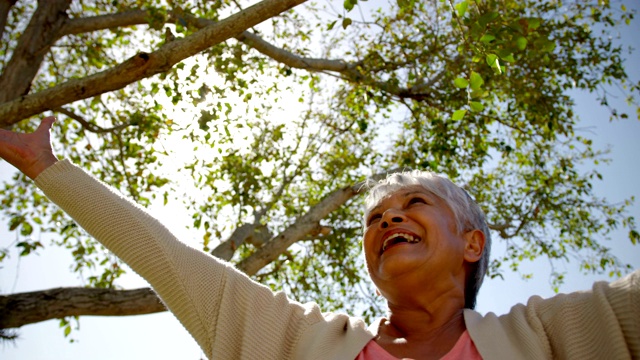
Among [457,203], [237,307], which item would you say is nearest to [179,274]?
[237,307]

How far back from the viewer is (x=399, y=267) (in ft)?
7.23

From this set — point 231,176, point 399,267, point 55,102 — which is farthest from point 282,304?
point 231,176

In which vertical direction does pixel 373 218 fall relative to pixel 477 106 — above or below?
below

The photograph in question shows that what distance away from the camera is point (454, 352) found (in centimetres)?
192

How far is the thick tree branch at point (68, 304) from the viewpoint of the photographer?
4344 millimetres

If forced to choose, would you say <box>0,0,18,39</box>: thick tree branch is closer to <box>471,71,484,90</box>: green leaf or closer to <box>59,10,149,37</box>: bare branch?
<box>59,10,149,37</box>: bare branch

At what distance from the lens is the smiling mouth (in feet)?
7.65

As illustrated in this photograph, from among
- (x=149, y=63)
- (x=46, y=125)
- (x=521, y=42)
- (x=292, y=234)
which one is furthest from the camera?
(x=292, y=234)

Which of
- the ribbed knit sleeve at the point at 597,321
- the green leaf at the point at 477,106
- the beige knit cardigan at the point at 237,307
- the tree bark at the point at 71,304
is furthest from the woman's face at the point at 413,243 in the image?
the tree bark at the point at 71,304

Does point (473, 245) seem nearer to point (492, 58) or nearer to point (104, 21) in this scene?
point (492, 58)

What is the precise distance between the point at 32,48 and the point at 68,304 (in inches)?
125

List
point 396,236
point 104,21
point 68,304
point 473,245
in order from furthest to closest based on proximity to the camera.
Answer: point 104,21
point 68,304
point 473,245
point 396,236

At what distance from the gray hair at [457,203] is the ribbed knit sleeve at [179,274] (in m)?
0.76

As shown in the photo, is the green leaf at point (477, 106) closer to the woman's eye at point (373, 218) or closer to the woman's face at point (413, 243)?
the woman's face at point (413, 243)
